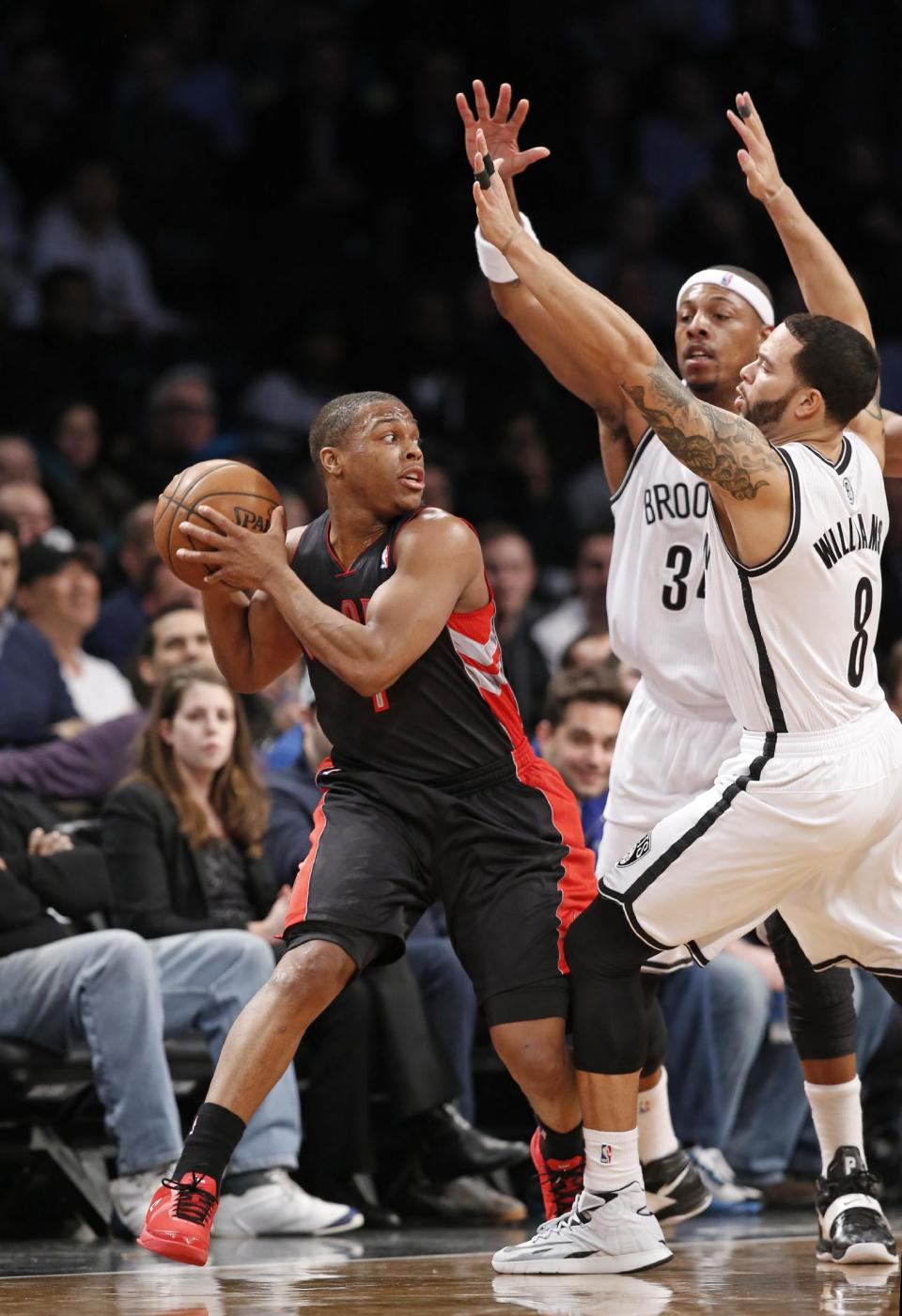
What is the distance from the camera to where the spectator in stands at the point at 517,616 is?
9047 mm

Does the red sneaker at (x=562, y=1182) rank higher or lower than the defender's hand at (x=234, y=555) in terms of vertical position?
lower

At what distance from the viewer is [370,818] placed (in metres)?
4.78

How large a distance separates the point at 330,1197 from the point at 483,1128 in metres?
1.05

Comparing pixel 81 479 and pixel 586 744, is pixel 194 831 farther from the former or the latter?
pixel 81 479

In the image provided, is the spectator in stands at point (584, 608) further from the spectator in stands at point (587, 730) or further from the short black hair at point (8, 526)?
the short black hair at point (8, 526)

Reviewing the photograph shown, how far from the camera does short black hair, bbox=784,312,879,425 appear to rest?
15.2ft

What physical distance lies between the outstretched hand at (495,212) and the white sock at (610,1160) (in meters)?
2.13

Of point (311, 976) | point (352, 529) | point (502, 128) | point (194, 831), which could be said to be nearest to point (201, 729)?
point (194, 831)

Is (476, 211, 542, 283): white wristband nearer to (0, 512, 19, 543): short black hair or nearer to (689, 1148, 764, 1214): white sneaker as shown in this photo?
(0, 512, 19, 543): short black hair

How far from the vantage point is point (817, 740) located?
15.0 ft

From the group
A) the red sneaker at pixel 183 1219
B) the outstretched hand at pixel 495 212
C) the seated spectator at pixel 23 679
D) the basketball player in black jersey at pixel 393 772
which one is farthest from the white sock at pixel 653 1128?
the seated spectator at pixel 23 679

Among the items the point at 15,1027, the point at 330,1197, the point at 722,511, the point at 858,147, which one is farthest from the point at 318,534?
the point at 858,147

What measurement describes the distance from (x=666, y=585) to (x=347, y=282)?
7216 millimetres

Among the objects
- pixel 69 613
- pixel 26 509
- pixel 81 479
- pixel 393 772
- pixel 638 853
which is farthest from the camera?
pixel 81 479
